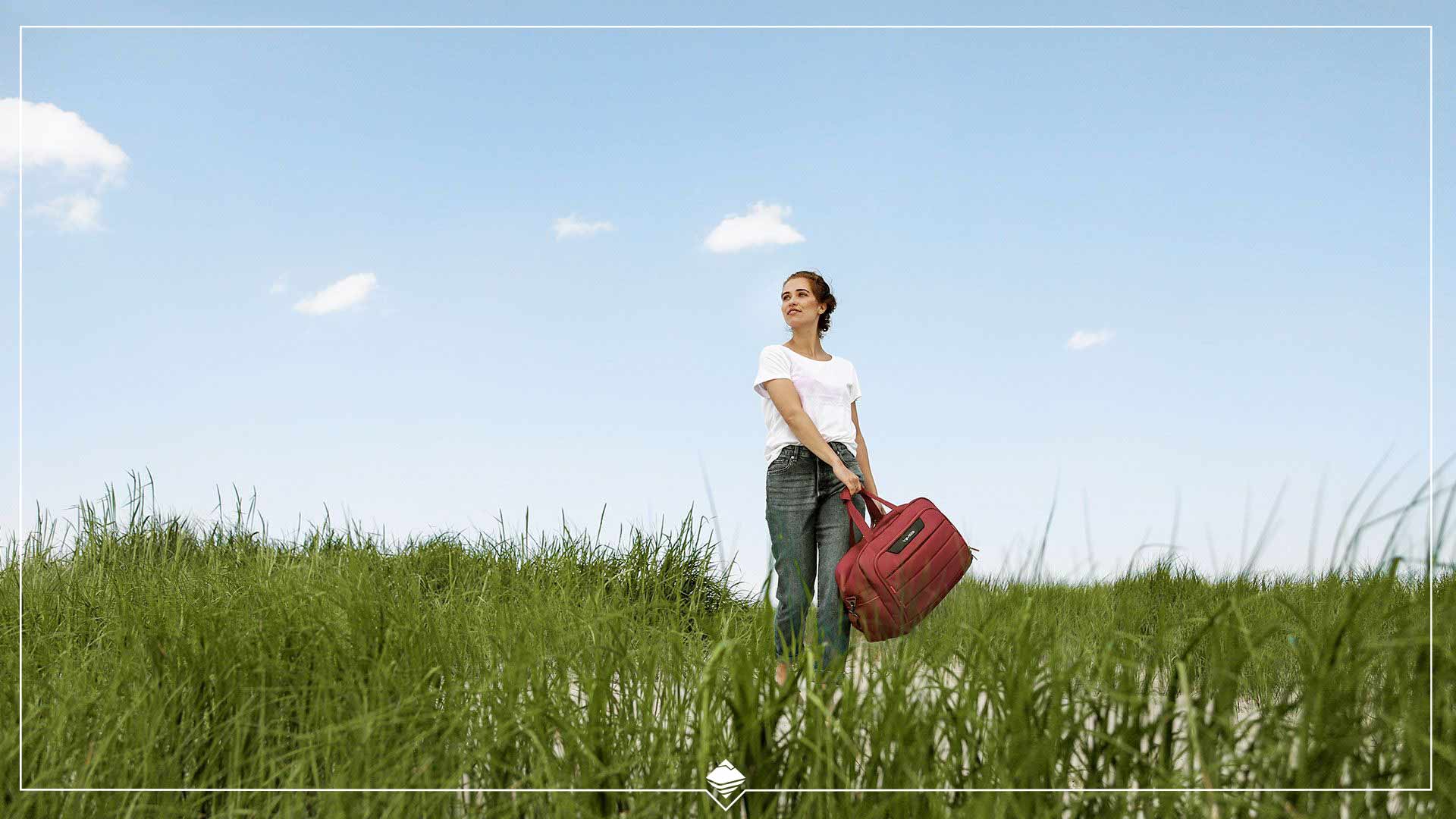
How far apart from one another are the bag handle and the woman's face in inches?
35.3

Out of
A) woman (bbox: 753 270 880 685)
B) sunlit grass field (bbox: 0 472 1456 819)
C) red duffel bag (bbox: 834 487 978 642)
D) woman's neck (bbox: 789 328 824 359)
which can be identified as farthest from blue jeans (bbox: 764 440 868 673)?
sunlit grass field (bbox: 0 472 1456 819)

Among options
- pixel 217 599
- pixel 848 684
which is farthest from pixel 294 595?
pixel 848 684

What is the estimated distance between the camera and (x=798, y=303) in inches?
189

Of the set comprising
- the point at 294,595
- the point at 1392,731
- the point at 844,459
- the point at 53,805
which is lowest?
the point at 53,805

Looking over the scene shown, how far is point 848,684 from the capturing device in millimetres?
2426

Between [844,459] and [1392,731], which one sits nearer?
[1392,731]

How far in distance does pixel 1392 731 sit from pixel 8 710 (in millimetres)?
4059

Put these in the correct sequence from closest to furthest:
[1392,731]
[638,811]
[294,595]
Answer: [1392,731], [638,811], [294,595]

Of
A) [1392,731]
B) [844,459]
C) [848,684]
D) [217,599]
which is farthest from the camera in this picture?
[844,459]

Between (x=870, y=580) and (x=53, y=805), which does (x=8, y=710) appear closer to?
(x=53, y=805)

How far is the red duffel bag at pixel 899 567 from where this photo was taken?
13.7 feet

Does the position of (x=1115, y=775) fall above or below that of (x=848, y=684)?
below

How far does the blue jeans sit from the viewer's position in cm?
454

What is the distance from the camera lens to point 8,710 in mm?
3158
